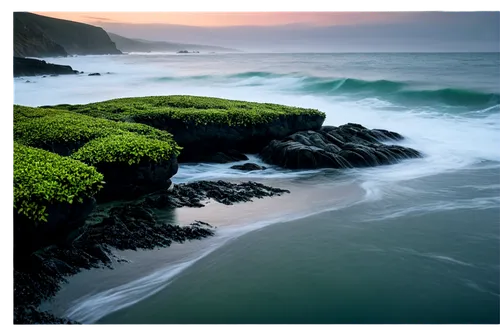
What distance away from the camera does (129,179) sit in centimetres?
793

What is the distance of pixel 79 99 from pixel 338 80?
48.0 ft

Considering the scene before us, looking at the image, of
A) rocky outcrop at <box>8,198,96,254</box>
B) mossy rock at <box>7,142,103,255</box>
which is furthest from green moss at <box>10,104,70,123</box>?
rocky outcrop at <box>8,198,96,254</box>

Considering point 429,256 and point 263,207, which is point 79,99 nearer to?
point 263,207

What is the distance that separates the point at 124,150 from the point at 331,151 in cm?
572

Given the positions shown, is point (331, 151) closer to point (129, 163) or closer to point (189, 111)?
point (189, 111)

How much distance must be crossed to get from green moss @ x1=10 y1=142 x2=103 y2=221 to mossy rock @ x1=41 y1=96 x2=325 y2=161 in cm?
521

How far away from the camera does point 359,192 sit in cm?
926

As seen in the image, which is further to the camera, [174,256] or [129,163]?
[129,163]

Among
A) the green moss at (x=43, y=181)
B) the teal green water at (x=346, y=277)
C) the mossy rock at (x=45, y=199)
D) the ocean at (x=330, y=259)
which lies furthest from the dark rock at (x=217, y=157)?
the mossy rock at (x=45, y=199)

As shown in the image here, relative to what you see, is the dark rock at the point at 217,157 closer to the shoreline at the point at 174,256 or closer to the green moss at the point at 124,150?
the shoreline at the point at 174,256

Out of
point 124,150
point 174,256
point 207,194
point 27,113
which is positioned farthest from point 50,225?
point 27,113

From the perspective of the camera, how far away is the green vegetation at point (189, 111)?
11.8 metres

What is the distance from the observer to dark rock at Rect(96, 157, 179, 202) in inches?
308

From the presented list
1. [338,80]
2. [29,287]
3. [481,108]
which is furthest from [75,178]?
[338,80]
